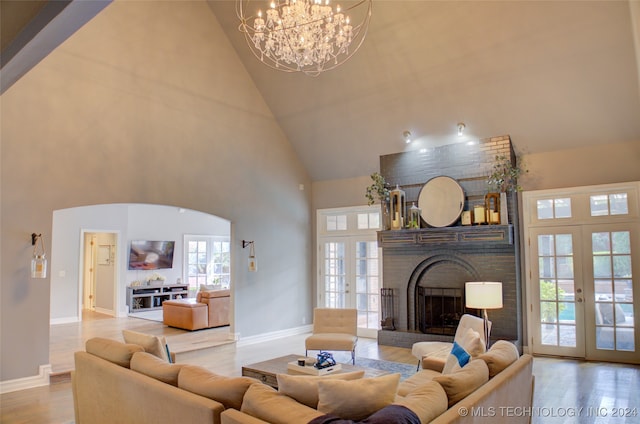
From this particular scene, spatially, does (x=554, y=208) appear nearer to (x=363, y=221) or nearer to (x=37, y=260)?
(x=363, y=221)

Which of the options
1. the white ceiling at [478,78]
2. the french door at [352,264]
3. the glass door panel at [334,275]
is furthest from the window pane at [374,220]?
the white ceiling at [478,78]

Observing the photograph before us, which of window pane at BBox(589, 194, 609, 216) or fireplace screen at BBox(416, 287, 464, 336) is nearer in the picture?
window pane at BBox(589, 194, 609, 216)

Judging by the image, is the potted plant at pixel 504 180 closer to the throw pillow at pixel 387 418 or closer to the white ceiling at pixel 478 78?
the white ceiling at pixel 478 78

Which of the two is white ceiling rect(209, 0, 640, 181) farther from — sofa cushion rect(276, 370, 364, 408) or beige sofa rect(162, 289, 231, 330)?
sofa cushion rect(276, 370, 364, 408)

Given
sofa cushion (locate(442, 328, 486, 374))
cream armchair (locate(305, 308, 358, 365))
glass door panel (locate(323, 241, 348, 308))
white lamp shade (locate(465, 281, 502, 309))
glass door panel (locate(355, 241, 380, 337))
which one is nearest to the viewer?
sofa cushion (locate(442, 328, 486, 374))

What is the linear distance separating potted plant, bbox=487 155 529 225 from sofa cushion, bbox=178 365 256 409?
5208 millimetres

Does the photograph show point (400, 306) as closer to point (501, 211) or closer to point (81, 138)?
point (501, 211)

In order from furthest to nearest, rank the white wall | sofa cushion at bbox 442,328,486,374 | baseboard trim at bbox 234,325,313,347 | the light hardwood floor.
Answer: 1. the white wall
2. baseboard trim at bbox 234,325,313,347
3. the light hardwood floor
4. sofa cushion at bbox 442,328,486,374

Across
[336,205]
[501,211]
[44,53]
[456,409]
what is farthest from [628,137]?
[44,53]

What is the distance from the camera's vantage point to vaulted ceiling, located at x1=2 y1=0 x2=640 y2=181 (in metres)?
5.42

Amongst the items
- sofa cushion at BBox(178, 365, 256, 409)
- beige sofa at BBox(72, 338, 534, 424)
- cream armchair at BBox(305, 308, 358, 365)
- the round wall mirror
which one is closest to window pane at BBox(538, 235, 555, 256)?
the round wall mirror

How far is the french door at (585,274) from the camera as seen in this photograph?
6.14 m

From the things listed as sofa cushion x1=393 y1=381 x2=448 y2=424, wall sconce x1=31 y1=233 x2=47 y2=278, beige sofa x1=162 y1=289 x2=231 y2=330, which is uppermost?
wall sconce x1=31 y1=233 x2=47 y2=278

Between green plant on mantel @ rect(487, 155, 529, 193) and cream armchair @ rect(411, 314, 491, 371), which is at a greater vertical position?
green plant on mantel @ rect(487, 155, 529, 193)
